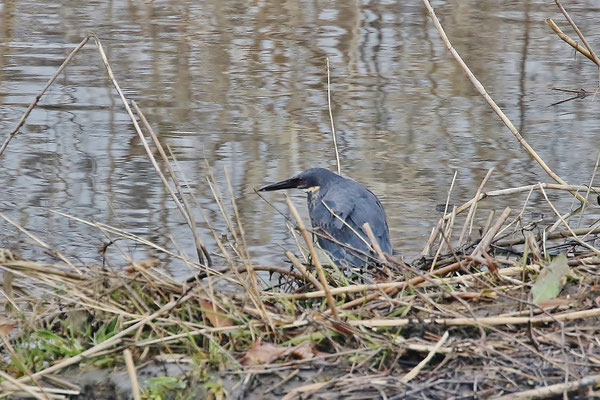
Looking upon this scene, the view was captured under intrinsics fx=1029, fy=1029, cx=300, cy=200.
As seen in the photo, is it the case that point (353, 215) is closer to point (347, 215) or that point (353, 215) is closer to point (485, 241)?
point (347, 215)

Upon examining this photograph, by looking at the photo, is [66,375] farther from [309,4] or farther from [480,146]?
[309,4]

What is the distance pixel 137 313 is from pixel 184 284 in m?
0.16

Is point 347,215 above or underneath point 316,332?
underneath

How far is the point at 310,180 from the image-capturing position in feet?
16.5

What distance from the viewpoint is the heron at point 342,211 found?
4.25m

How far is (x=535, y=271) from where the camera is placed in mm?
3172

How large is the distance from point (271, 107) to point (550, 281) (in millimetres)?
4456

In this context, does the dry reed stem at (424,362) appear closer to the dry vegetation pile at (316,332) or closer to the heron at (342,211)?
the dry vegetation pile at (316,332)

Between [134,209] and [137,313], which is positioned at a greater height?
[137,313]

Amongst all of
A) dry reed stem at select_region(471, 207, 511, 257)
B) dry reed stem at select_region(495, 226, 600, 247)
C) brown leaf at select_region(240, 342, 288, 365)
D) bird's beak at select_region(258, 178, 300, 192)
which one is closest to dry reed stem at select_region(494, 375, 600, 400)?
brown leaf at select_region(240, 342, 288, 365)

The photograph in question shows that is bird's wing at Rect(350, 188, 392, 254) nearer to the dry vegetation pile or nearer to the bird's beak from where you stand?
the bird's beak

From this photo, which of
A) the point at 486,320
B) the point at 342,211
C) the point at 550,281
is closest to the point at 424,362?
the point at 486,320

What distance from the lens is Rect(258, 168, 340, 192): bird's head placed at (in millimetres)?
4906

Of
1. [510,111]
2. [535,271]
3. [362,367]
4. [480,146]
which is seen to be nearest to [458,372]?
[362,367]
